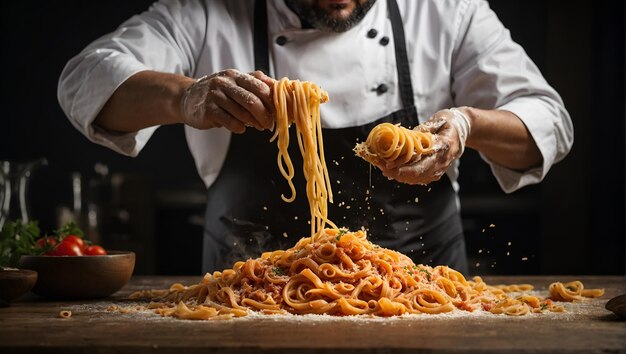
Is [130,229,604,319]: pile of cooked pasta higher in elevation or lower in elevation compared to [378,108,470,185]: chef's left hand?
lower

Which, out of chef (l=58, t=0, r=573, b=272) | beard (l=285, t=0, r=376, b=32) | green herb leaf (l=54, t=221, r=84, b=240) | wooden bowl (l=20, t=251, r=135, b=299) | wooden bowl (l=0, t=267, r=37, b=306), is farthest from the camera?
beard (l=285, t=0, r=376, b=32)

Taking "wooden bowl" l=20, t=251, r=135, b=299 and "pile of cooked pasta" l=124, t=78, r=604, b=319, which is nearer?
"pile of cooked pasta" l=124, t=78, r=604, b=319

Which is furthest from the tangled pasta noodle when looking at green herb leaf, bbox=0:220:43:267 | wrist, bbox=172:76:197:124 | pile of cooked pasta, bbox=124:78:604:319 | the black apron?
green herb leaf, bbox=0:220:43:267

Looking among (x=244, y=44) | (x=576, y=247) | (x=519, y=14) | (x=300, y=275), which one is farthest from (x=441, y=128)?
(x=519, y=14)

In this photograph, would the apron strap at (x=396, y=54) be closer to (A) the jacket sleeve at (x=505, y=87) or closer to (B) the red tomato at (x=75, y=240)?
(A) the jacket sleeve at (x=505, y=87)

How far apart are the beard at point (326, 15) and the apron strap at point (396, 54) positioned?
0.13 metres

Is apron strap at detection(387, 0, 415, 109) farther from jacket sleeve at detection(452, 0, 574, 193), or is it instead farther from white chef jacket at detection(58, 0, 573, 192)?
jacket sleeve at detection(452, 0, 574, 193)

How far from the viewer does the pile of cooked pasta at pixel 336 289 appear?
6.93 ft

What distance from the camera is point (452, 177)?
10.5 feet

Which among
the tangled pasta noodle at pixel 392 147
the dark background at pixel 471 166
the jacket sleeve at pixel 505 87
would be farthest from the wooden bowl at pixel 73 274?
the dark background at pixel 471 166

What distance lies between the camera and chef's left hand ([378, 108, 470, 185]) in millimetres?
2322

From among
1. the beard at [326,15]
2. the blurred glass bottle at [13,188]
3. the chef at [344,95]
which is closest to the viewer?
the chef at [344,95]

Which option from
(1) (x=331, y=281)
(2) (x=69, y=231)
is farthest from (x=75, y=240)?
(1) (x=331, y=281)

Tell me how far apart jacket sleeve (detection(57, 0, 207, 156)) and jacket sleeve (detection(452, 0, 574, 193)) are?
3.41 feet
